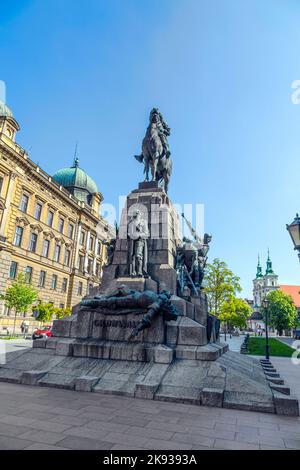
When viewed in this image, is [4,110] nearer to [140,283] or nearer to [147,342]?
[140,283]

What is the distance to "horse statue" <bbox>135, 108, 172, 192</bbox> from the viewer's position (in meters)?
15.7

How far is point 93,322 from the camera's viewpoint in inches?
387

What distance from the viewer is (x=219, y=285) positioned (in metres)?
47.4

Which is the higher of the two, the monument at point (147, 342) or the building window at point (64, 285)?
the building window at point (64, 285)

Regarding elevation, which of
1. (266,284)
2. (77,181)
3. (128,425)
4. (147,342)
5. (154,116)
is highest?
(77,181)

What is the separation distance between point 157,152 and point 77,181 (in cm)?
4712

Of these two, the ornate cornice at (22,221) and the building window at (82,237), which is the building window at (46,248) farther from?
the building window at (82,237)

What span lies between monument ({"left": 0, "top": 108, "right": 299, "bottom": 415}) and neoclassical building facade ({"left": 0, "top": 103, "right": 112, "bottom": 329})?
70.0 feet

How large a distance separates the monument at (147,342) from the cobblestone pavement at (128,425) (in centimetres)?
55

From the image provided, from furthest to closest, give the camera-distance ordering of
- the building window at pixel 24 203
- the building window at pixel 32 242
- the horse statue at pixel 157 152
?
the building window at pixel 32 242
the building window at pixel 24 203
the horse statue at pixel 157 152

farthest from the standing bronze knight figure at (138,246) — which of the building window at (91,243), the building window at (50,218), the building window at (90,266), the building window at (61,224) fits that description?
the building window at (91,243)

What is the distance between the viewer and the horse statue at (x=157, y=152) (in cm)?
1566

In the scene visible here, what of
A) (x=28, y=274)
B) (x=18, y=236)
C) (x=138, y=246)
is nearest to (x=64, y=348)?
(x=138, y=246)
